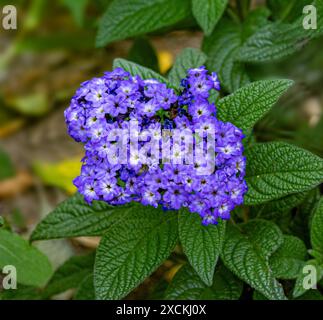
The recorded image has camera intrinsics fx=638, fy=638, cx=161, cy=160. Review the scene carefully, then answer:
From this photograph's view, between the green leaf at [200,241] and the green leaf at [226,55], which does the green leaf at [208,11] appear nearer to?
the green leaf at [226,55]

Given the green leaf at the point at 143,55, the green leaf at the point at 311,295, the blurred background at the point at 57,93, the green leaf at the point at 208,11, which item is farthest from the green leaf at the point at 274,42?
the green leaf at the point at 311,295

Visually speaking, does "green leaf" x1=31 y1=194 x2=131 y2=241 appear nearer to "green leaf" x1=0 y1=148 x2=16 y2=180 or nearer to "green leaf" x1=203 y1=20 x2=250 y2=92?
"green leaf" x1=203 y1=20 x2=250 y2=92

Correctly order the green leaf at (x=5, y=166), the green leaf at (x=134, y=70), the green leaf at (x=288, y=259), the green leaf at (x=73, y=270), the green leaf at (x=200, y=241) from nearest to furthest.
Answer: the green leaf at (x=200, y=241) < the green leaf at (x=288, y=259) < the green leaf at (x=134, y=70) < the green leaf at (x=73, y=270) < the green leaf at (x=5, y=166)

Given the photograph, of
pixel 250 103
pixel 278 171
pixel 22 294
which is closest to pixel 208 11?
pixel 250 103

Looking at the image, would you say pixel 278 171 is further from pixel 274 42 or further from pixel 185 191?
pixel 274 42

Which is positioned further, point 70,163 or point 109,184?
point 70,163
